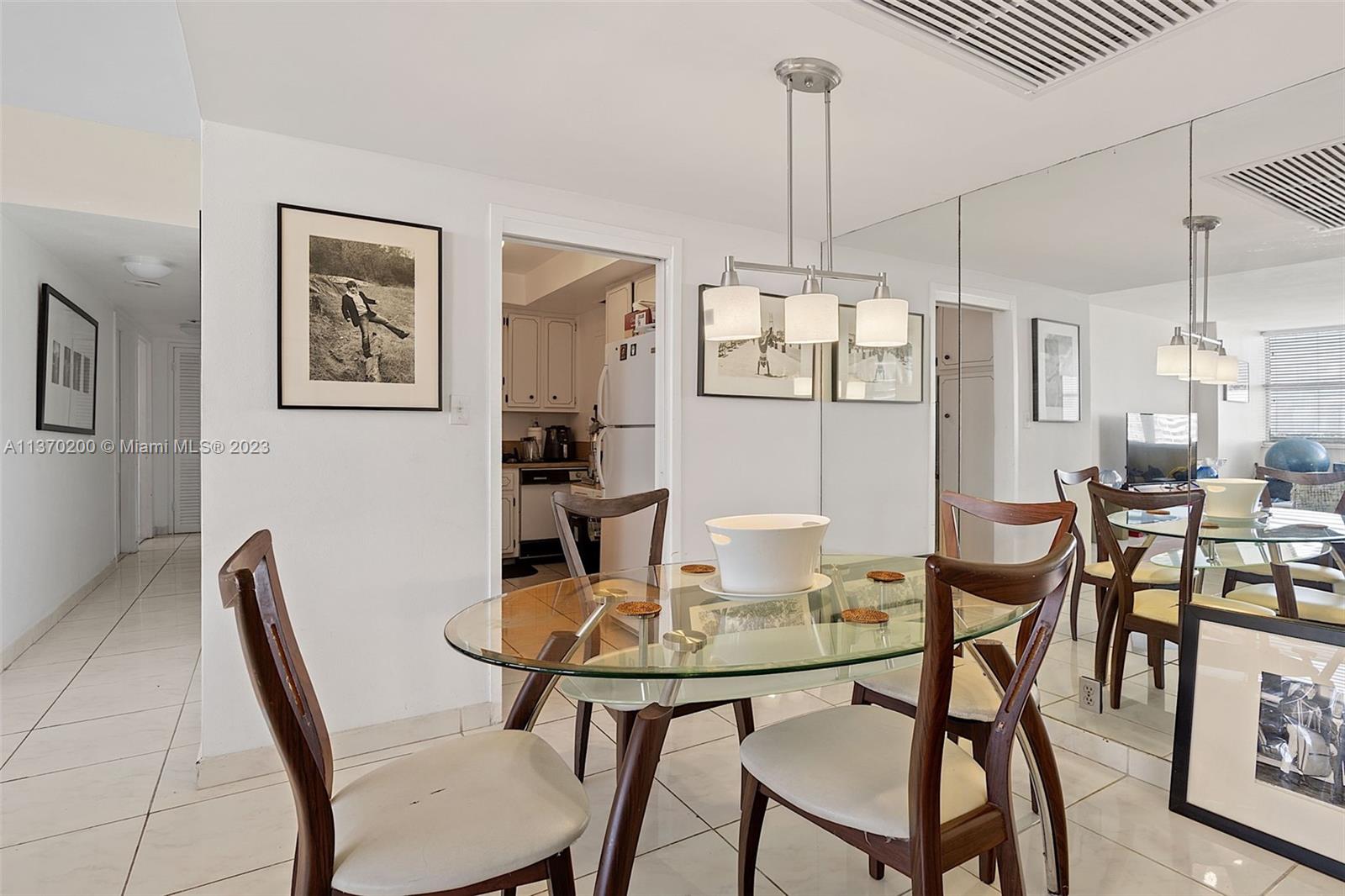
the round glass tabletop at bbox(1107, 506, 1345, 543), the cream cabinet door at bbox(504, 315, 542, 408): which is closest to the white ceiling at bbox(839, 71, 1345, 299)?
the round glass tabletop at bbox(1107, 506, 1345, 543)

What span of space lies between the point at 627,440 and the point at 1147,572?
2667 millimetres

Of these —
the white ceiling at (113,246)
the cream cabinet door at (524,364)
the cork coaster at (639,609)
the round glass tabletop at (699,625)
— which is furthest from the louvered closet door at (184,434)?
the cork coaster at (639,609)

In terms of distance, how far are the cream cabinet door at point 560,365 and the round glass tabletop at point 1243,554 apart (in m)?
5.01

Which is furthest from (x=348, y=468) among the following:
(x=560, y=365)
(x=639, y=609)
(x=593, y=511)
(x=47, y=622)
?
(x=560, y=365)

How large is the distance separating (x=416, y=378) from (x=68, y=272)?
380cm

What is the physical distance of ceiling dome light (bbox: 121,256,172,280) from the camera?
4488mm

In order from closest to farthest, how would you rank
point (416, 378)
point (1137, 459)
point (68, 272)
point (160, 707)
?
point (1137, 459) → point (416, 378) → point (160, 707) → point (68, 272)

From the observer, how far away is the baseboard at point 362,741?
2379 millimetres

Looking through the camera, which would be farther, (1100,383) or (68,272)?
(68,272)

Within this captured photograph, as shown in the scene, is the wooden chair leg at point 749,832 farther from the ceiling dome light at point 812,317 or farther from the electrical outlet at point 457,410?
the electrical outlet at point 457,410

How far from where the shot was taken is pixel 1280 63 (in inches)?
76.7

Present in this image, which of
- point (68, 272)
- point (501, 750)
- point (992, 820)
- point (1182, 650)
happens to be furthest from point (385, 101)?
point (68, 272)

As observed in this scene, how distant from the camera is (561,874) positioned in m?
1.27

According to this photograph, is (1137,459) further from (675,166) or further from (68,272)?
(68,272)
